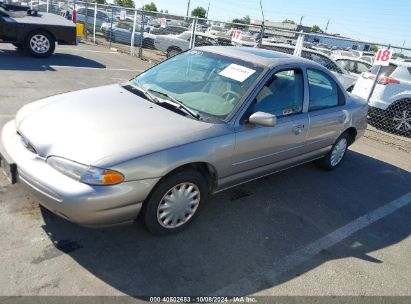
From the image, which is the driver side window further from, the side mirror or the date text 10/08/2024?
the date text 10/08/2024

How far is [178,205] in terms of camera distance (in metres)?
3.36

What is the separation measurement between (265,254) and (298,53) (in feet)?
28.4

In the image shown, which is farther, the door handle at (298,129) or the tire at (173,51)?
the tire at (173,51)

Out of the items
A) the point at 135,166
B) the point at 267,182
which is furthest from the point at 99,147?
the point at 267,182

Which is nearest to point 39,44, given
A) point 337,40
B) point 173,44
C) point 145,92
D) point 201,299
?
point 173,44

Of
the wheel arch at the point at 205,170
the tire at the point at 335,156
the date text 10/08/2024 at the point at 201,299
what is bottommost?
the date text 10/08/2024 at the point at 201,299

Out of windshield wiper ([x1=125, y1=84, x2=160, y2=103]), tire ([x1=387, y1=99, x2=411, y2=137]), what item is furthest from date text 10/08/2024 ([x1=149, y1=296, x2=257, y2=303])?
tire ([x1=387, y1=99, x2=411, y2=137])

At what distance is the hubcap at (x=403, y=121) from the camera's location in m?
8.52

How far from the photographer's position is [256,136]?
3.78m

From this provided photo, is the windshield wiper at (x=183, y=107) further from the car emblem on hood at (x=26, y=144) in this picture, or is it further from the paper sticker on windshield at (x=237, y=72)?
the car emblem on hood at (x=26, y=144)

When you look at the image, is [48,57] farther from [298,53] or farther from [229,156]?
[229,156]

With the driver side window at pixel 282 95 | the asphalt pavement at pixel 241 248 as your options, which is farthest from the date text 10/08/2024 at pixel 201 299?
the driver side window at pixel 282 95

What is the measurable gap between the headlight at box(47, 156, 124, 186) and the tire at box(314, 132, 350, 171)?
3.52 m

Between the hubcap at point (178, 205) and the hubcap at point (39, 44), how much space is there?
9.14m
